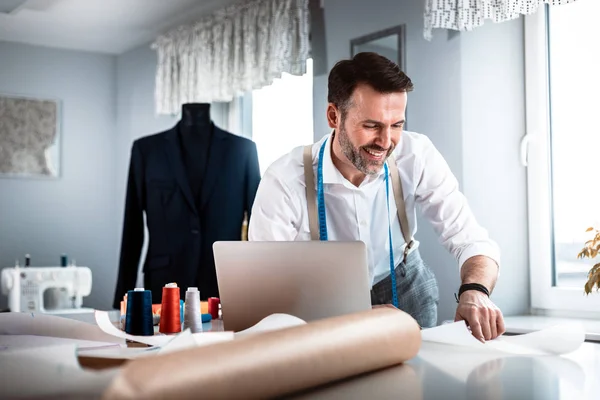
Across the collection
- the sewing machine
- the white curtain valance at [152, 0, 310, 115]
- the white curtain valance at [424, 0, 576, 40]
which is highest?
the white curtain valance at [152, 0, 310, 115]

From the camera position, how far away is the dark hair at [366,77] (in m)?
1.86

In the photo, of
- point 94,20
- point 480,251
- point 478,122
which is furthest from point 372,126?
point 94,20

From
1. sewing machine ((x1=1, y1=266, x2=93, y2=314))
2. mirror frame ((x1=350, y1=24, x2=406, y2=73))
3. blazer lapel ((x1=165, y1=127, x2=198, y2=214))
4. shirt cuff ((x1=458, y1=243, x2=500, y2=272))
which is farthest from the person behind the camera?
sewing machine ((x1=1, y1=266, x2=93, y2=314))

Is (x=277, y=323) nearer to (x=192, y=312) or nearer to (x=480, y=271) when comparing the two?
(x=192, y=312)

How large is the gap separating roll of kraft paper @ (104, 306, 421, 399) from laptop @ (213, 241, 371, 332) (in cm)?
35

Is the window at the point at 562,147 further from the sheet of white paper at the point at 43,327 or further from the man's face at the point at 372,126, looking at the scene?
the sheet of white paper at the point at 43,327

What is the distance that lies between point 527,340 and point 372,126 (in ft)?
2.96

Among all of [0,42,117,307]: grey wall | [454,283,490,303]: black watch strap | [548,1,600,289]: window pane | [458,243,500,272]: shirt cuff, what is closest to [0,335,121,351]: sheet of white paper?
[454,283,490,303]: black watch strap

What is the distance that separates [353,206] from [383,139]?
0.27 metres

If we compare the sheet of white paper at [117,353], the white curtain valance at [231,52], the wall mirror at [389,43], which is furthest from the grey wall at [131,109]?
the sheet of white paper at [117,353]

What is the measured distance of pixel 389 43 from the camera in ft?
10.5

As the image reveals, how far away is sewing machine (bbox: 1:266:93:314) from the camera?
4.42 meters

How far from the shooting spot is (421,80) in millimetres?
3066

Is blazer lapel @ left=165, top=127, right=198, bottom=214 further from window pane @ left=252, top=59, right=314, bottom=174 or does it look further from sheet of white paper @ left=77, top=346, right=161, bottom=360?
sheet of white paper @ left=77, top=346, right=161, bottom=360
